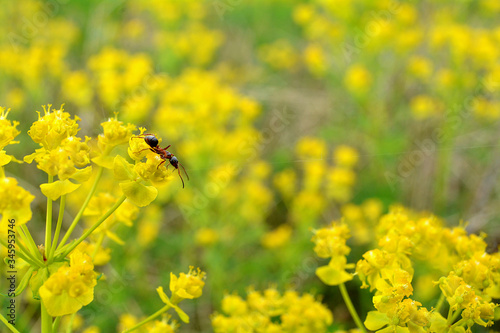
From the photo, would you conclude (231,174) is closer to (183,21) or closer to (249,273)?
(249,273)

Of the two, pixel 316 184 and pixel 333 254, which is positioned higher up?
pixel 333 254

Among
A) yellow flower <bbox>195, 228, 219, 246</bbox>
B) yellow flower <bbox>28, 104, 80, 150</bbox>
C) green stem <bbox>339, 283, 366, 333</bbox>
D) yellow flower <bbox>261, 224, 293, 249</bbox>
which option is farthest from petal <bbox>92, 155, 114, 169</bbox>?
yellow flower <bbox>261, 224, 293, 249</bbox>

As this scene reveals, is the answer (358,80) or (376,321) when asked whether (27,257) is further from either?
(358,80)

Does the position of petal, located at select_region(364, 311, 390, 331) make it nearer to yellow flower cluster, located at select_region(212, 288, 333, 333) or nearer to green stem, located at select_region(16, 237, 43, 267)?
yellow flower cluster, located at select_region(212, 288, 333, 333)

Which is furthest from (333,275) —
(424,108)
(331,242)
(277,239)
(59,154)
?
(424,108)

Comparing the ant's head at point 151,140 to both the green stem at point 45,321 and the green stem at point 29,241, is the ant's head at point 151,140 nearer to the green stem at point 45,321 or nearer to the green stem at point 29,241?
the green stem at point 29,241

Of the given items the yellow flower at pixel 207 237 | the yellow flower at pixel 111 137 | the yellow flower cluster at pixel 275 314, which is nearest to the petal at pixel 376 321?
the yellow flower cluster at pixel 275 314
